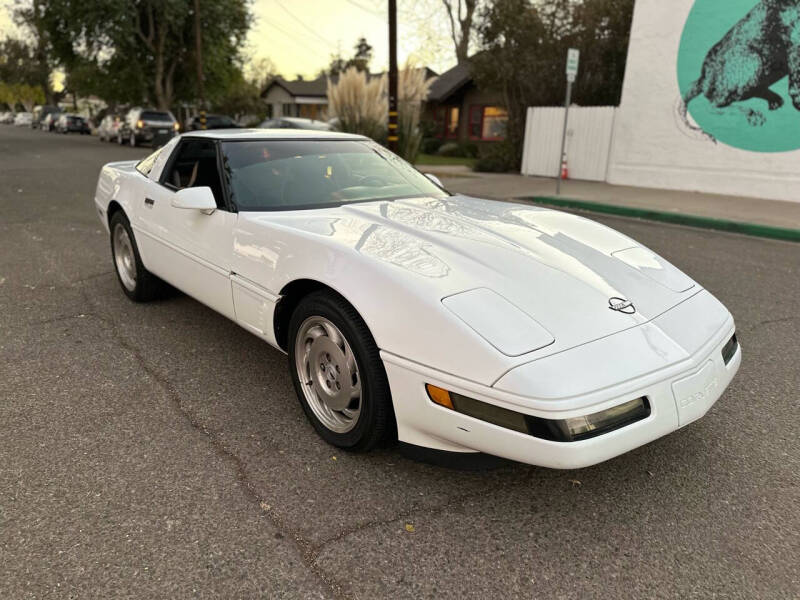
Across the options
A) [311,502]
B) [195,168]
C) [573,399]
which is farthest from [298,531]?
[195,168]

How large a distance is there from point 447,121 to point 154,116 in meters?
14.2

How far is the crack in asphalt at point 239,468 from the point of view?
188 cm

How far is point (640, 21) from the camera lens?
500 inches

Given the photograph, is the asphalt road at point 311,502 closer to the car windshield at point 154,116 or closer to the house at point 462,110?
the house at point 462,110

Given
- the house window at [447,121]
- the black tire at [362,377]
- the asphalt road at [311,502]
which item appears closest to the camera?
the asphalt road at [311,502]

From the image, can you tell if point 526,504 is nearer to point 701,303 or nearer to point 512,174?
point 701,303

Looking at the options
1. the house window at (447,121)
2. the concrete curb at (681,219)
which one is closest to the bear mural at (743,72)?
the concrete curb at (681,219)

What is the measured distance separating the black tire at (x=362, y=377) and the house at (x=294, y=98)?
50099 mm

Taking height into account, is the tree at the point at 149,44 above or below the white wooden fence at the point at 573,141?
above

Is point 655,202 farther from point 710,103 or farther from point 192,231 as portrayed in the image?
point 192,231

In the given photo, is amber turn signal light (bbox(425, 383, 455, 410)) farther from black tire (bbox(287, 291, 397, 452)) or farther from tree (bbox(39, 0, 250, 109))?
tree (bbox(39, 0, 250, 109))

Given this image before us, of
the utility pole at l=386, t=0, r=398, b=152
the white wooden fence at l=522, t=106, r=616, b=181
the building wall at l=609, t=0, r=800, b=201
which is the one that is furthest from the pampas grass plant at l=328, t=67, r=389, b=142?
the building wall at l=609, t=0, r=800, b=201

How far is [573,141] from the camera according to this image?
1446 cm

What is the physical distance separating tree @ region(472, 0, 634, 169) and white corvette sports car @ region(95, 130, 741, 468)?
45.1ft
